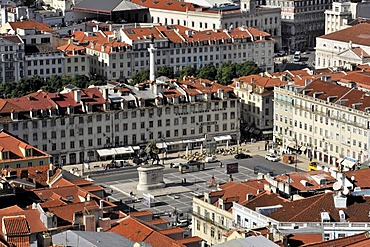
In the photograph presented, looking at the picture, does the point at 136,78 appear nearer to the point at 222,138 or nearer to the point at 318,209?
the point at 222,138

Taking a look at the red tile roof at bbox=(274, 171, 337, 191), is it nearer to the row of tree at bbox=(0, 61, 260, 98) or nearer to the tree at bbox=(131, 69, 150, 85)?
the row of tree at bbox=(0, 61, 260, 98)

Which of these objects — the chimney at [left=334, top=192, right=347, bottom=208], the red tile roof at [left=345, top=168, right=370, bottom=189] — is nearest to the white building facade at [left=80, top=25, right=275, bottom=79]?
the red tile roof at [left=345, top=168, right=370, bottom=189]

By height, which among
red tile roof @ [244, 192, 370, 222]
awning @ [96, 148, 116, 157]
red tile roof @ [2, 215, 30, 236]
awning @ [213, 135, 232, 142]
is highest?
red tile roof @ [2, 215, 30, 236]

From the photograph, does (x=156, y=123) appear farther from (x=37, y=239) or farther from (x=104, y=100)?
(x=37, y=239)

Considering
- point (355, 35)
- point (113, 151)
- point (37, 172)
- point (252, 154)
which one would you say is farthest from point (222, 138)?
point (355, 35)

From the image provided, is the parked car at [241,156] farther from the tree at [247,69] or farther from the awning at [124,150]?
the tree at [247,69]

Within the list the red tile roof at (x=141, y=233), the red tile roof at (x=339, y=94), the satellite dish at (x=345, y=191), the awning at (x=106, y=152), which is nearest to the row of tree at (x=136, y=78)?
the awning at (x=106, y=152)

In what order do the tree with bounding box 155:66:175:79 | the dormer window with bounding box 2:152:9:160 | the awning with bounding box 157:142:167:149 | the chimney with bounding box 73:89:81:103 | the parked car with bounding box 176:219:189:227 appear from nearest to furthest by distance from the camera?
the parked car with bounding box 176:219:189:227 → the dormer window with bounding box 2:152:9:160 → the chimney with bounding box 73:89:81:103 → the awning with bounding box 157:142:167:149 → the tree with bounding box 155:66:175:79
